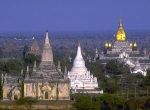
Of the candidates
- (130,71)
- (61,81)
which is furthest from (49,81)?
(130,71)

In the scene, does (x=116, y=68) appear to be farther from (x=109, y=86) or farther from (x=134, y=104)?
(x=134, y=104)

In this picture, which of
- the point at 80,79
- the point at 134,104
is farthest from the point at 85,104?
the point at 80,79

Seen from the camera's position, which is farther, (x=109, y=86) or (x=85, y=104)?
(x=109, y=86)

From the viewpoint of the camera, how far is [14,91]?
47.0m

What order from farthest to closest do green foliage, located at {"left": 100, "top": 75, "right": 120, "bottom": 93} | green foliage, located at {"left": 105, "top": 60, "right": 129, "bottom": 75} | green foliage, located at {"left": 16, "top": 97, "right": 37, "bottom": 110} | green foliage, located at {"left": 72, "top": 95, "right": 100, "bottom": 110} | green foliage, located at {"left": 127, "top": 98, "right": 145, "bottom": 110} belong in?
green foliage, located at {"left": 105, "top": 60, "right": 129, "bottom": 75} < green foliage, located at {"left": 100, "top": 75, "right": 120, "bottom": 93} < green foliage, located at {"left": 16, "top": 97, "right": 37, "bottom": 110} < green foliage, located at {"left": 127, "top": 98, "right": 145, "bottom": 110} < green foliage, located at {"left": 72, "top": 95, "right": 100, "bottom": 110}

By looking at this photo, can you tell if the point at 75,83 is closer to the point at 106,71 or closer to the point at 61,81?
the point at 61,81

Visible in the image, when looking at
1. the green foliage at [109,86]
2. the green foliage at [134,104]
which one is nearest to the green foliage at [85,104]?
the green foliage at [134,104]

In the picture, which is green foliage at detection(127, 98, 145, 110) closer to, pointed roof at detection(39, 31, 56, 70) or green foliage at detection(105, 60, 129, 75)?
pointed roof at detection(39, 31, 56, 70)

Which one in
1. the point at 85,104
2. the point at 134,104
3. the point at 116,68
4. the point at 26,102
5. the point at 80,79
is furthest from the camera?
the point at 116,68

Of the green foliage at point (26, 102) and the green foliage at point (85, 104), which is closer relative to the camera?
the green foliage at point (85, 104)

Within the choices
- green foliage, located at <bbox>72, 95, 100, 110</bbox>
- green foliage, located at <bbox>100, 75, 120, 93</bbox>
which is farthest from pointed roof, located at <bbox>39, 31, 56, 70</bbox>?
green foliage, located at <bbox>100, 75, 120, 93</bbox>

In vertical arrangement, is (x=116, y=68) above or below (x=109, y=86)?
above

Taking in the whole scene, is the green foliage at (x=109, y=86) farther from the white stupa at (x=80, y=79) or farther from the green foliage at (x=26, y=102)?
the green foliage at (x=26, y=102)

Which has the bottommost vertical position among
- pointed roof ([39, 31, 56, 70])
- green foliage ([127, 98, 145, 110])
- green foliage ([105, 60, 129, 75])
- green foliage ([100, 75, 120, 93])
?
green foliage ([127, 98, 145, 110])
